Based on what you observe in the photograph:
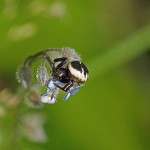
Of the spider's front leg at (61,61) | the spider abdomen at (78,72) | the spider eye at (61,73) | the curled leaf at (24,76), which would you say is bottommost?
the spider abdomen at (78,72)

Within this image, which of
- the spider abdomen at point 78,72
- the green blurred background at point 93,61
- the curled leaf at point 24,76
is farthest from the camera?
the green blurred background at point 93,61

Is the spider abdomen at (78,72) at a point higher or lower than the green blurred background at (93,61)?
lower

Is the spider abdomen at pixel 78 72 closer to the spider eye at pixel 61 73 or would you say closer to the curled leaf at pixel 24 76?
the spider eye at pixel 61 73

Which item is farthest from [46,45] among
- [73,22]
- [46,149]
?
[46,149]

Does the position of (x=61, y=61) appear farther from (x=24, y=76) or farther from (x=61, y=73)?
(x=24, y=76)

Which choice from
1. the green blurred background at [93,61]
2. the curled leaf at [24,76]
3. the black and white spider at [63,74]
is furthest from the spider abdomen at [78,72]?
the green blurred background at [93,61]

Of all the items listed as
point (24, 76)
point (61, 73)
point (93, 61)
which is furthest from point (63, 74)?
point (93, 61)

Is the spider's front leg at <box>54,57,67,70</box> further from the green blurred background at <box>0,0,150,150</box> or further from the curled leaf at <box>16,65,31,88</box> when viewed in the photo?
the green blurred background at <box>0,0,150,150</box>

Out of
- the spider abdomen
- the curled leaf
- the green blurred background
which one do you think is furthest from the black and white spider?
the green blurred background
